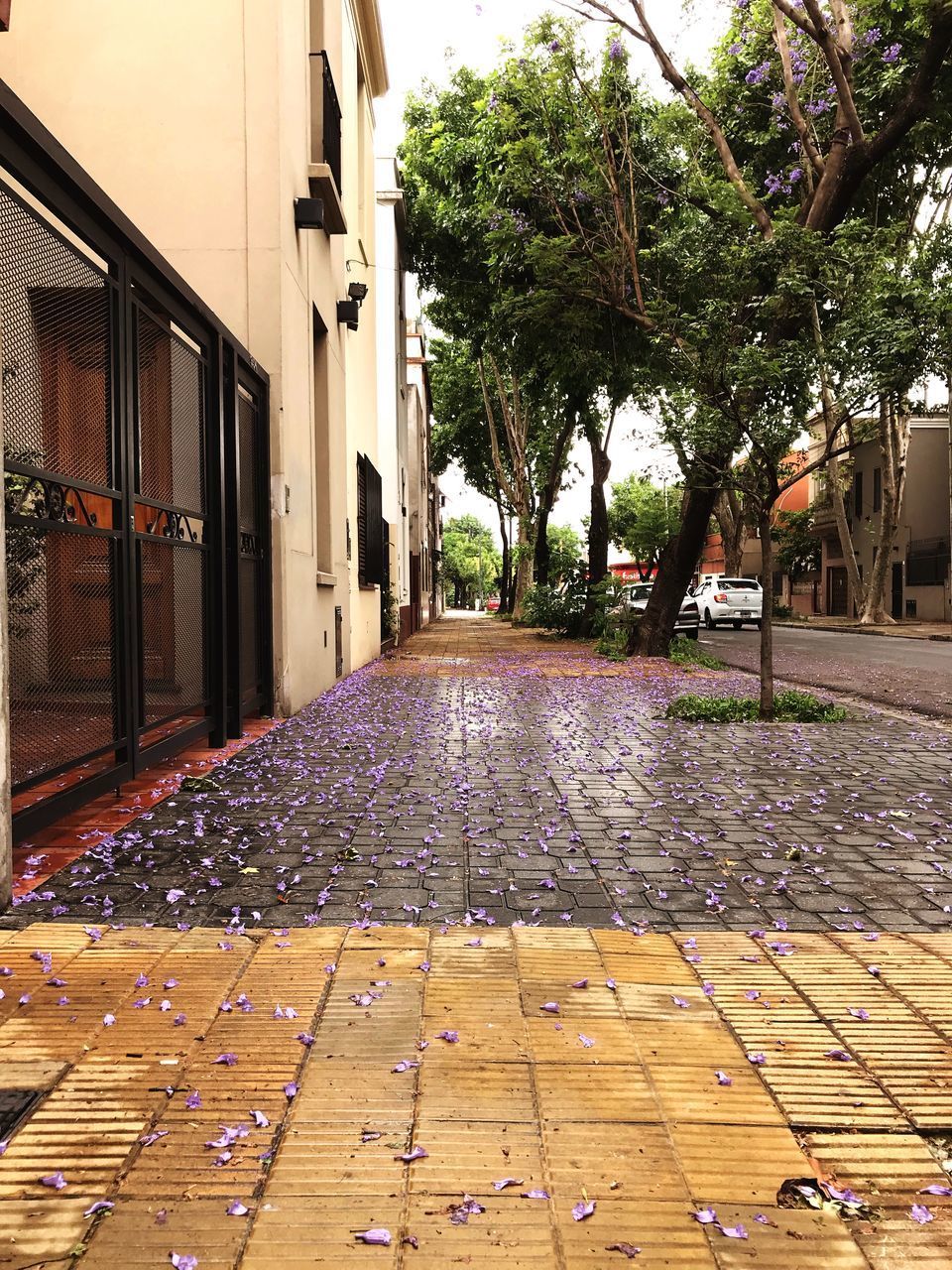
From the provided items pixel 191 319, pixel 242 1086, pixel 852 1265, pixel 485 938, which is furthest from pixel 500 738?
pixel 852 1265

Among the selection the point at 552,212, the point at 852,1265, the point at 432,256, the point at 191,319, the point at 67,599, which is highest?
the point at 432,256

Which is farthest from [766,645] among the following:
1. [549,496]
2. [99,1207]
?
[549,496]

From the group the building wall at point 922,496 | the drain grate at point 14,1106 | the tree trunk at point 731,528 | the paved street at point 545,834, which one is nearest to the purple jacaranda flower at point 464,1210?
the drain grate at point 14,1106

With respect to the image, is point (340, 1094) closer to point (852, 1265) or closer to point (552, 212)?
point (852, 1265)

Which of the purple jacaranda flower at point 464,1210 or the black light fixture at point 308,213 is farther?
the black light fixture at point 308,213

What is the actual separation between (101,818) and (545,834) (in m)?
2.05

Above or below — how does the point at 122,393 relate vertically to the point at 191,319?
below

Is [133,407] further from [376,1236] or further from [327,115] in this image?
[327,115]

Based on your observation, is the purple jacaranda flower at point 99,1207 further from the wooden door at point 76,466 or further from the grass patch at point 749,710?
the grass patch at point 749,710

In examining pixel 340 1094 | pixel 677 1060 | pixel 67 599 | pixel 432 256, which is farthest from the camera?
pixel 432 256

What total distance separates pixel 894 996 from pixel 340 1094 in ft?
4.86

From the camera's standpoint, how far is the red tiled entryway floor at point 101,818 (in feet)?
11.4

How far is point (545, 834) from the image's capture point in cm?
404

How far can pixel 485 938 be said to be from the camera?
9.18ft
